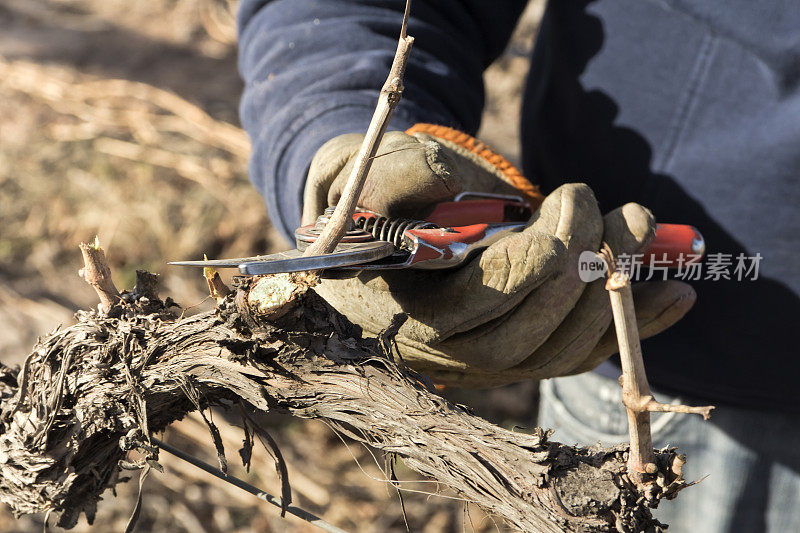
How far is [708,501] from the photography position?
7.23ft

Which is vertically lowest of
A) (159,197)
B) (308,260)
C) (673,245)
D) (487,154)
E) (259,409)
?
(259,409)

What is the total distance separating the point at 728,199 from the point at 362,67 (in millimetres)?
1051

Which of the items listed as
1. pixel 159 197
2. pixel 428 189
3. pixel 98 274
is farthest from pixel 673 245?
pixel 159 197

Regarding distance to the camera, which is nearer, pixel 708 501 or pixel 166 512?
pixel 708 501

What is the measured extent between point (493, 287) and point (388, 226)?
0.79 feet

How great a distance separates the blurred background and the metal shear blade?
3.75ft

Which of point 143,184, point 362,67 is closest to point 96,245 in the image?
point 362,67

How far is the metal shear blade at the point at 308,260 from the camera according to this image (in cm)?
104

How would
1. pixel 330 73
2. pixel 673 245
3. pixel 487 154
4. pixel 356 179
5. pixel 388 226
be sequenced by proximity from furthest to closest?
pixel 330 73 < pixel 487 154 < pixel 673 245 < pixel 388 226 < pixel 356 179

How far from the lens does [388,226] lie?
129 cm

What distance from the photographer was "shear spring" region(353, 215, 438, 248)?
1.26 metres

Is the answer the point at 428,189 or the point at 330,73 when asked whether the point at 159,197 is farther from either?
the point at 428,189

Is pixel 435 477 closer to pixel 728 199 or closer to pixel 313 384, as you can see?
pixel 313 384

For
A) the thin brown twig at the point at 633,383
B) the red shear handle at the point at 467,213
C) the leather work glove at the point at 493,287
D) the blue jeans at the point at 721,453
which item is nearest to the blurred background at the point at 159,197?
the blue jeans at the point at 721,453
